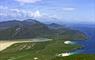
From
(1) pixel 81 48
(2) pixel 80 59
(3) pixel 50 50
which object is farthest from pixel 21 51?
(2) pixel 80 59

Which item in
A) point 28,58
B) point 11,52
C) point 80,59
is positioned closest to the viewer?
point 80,59

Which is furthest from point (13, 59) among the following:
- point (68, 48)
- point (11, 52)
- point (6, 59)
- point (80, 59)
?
point (68, 48)

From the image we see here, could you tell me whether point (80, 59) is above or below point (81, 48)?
above

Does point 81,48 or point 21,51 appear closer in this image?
point 21,51

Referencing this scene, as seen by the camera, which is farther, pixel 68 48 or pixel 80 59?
pixel 68 48

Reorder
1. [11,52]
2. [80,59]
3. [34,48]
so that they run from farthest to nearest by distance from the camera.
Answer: [34,48], [11,52], [80,59]

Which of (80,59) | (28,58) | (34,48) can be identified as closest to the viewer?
(80,59)

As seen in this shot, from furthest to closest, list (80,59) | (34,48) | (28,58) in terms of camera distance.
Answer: (34,48), (28,58), (80,59)

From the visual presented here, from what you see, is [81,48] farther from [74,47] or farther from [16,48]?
[16,48]

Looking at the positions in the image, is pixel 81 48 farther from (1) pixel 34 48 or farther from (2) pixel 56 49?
(1) pixel 34 48
